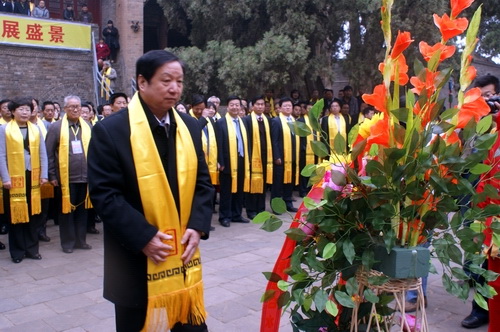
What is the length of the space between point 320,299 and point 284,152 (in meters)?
6.40

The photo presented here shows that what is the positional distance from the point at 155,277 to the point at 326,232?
0.75m

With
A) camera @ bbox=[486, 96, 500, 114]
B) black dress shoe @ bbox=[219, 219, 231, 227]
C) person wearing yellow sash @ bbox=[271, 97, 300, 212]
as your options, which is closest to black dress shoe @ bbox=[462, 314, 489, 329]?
A: camera @ bbox=[486, 96, 500, 114]

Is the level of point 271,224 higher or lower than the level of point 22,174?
higher

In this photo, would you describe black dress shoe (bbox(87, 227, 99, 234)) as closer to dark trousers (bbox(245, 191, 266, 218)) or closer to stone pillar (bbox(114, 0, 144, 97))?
dark trousers (bbox(245, 191, 266, 218))

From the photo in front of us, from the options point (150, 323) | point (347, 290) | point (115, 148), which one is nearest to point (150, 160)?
point (115, 148)

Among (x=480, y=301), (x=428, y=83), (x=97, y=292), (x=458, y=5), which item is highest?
(x=458, y=5)

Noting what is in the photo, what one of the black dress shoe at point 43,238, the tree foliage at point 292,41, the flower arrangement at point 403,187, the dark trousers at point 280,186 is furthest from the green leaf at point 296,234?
the tree foliage at point 292,41

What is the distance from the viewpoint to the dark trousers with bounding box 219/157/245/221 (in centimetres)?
720

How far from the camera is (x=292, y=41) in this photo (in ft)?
35.9

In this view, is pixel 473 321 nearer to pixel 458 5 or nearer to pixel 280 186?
pixel 458 5

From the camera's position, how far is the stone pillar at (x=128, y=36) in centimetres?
1420

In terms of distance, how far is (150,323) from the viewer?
217cm

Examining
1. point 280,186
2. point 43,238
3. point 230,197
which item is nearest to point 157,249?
point 43,238

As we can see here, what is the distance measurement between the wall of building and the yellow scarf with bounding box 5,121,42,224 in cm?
755
